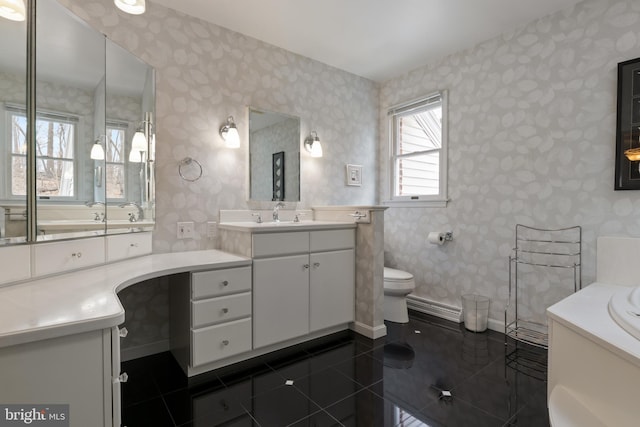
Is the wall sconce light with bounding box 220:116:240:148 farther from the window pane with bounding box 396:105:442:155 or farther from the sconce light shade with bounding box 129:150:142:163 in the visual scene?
the window pane with bounding box 396:105:442:155

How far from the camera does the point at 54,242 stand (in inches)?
59.1

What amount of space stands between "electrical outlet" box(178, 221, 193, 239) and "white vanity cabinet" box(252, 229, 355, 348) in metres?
0.61

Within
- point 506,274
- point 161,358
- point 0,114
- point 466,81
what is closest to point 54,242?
point 0,114

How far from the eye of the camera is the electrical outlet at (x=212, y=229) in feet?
8.18

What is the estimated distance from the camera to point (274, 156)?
2857 millimetres

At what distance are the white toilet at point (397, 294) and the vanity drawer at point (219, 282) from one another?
138cm

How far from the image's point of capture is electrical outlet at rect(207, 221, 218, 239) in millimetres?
2492

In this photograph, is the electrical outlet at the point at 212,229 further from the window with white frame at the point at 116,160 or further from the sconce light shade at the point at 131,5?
the sconce light shade at the point at 131,5

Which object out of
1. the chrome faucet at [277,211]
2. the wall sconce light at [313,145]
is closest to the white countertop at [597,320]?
the chrome faucet at [277,211]

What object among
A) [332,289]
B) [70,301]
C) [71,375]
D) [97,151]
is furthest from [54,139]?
[332,289]

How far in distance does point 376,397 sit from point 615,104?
2464 millimetres

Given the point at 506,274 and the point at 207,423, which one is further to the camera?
the point at 506,274

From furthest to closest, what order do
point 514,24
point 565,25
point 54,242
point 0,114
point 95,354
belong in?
point 514,24
point 565,25
point 54,242
point 0,114
point 95,354

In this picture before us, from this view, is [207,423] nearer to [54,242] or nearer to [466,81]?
[54,242]
